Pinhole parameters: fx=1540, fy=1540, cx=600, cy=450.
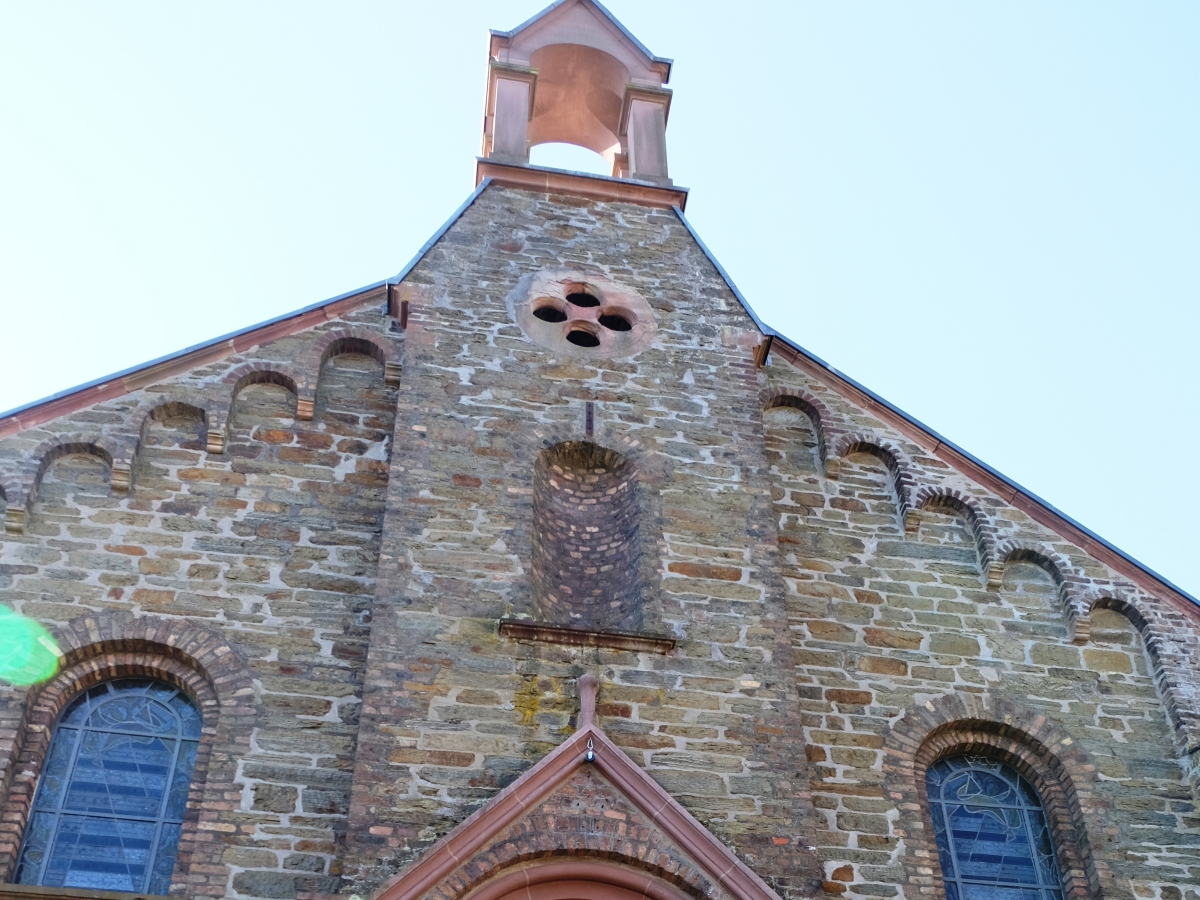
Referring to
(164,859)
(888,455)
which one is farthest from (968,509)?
(164,859)

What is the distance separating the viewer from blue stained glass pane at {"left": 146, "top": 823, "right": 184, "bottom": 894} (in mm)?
9758

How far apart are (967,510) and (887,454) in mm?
840

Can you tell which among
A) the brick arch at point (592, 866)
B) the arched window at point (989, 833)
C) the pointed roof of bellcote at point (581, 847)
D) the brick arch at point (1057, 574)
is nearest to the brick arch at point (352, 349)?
the pointed roof of bellcote at point (581, 847)

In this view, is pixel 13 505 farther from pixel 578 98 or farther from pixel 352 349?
pixel 578 98

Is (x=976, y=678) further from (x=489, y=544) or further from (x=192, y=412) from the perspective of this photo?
(x=192, y=412)

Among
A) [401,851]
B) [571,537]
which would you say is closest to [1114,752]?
[571,537]

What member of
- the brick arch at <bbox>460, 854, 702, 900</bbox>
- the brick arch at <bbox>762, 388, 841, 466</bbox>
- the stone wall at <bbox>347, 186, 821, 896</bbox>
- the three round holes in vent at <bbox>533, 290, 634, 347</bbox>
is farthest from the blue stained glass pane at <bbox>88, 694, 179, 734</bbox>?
the brick arch at <bbox>762, 388, 841, 466</bbox>

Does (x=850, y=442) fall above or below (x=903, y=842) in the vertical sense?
above

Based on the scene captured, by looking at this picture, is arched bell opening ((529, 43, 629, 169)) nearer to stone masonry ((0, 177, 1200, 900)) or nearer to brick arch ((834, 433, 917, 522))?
stone masonry ((0, 177, 1200, 900))

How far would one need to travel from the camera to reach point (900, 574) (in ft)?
40.4

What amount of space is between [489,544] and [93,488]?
3071mm

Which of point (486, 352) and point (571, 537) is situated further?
point (486, 352)

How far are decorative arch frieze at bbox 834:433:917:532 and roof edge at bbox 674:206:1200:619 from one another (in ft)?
1.03

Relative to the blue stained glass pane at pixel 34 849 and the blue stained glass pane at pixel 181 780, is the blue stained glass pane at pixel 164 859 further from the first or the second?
the blue stained glass pane at pixel 34 849
